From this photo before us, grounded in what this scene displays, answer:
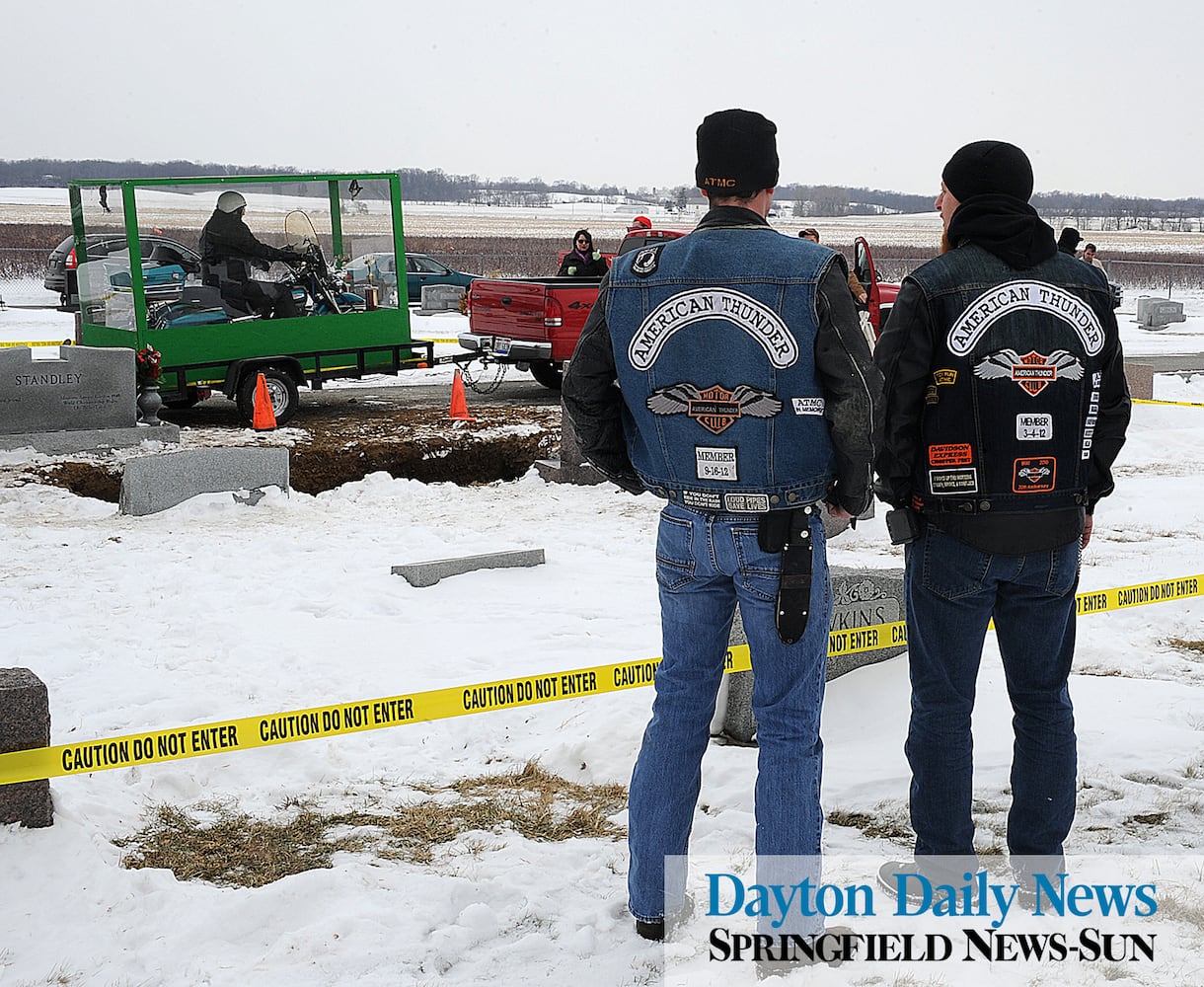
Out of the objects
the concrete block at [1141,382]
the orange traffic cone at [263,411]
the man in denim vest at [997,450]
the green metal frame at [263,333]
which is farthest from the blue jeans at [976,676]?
the concrete block at [1141,382]

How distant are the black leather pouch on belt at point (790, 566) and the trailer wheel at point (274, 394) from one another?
35.3 feet

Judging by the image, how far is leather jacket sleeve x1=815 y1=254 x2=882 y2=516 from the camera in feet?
10.2

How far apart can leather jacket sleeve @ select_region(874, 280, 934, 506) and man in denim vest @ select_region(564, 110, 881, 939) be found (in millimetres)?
218

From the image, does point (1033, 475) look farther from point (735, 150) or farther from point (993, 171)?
point (735, 150)

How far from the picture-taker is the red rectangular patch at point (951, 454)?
341 cm

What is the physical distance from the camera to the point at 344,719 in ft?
14.9

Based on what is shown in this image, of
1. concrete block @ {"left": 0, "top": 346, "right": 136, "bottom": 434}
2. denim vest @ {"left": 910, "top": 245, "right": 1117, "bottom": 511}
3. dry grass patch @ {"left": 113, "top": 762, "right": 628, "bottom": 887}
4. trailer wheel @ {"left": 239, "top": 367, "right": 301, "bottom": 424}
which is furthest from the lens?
trailer wheel @ {"left": 239, "top": 367, "right": 301, "bottom": 424}

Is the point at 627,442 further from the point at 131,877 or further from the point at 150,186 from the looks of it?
the point at 150,186

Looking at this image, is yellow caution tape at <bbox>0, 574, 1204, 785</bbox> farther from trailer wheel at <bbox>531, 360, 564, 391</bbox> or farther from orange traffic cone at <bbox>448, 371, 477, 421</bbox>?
trailer wheel at <bbox>531, 360, 564, 391</bbox>

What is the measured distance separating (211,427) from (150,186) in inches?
105

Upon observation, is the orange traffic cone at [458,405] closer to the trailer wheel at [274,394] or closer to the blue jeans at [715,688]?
the trailer wheel at [274,394]

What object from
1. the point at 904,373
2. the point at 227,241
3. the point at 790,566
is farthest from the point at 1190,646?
the point at 227,241

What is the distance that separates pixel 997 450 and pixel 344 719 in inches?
100

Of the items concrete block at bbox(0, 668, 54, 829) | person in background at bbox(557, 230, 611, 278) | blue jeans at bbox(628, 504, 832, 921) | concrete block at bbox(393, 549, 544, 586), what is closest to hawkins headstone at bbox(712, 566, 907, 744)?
blue jeans at bbox(628, 504, 832, 921)
